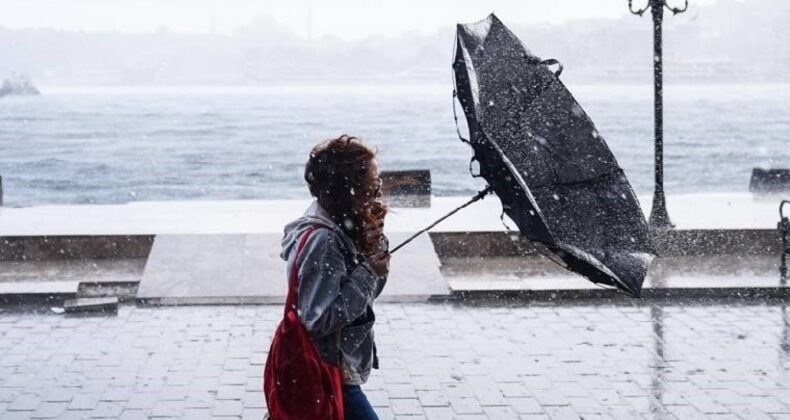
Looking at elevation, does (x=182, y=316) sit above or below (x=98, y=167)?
above

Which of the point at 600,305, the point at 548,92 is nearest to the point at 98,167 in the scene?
the point at 600,305

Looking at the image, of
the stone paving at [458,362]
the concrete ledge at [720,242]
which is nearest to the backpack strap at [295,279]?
the stone paving at [458,362]

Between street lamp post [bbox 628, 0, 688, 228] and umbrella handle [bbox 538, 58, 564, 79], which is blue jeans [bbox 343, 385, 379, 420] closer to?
umbrella handle [bbox 538, 58, 564, 79]

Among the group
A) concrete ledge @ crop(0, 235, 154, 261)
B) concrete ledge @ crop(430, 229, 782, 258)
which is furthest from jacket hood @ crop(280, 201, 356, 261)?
concrete ledge @ crop(0, 235, 154, 261)

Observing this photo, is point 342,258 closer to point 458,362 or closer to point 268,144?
point 458,362

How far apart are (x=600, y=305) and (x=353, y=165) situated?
21.6 feet

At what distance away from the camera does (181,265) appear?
10.6 metres

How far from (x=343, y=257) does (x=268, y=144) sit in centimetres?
9084

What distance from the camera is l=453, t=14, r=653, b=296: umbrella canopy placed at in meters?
3.60

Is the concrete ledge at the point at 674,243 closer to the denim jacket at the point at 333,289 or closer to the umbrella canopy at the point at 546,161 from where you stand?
the umbrella canopy at the point at 546,161

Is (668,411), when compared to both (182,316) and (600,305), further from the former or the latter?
(182,316)

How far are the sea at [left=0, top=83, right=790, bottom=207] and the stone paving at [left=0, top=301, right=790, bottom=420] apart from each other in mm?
20385

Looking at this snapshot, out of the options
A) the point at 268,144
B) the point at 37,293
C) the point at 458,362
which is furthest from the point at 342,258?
the point at 268,144

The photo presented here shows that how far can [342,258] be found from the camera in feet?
11.5
